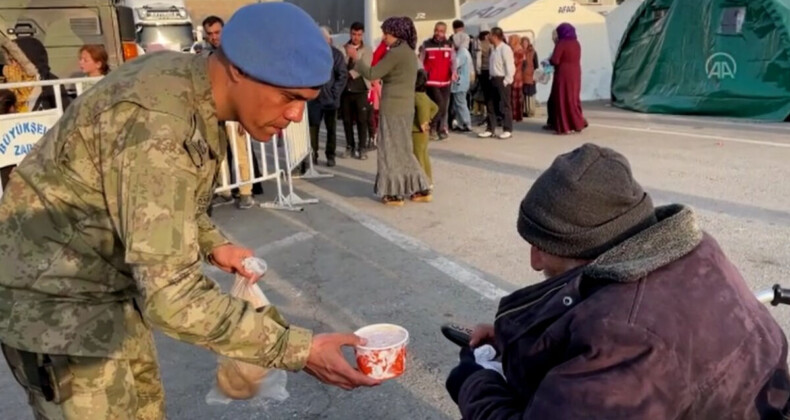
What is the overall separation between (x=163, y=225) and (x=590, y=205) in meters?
0.96

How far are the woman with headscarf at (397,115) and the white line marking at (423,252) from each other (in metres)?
0.48

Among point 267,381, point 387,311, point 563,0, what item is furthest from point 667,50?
point 267,381

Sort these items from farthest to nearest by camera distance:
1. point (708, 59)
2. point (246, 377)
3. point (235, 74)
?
1. point (708, 59)
2. point (246, 377)
3. point (235, 74)

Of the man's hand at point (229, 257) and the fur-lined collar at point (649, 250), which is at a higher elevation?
the fur-lined collar at point (649, 250)

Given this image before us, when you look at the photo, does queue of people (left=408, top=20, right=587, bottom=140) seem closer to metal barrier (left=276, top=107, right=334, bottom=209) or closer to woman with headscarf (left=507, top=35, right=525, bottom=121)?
woman with headscarf (left=507, top=35, right=525, bottom=121)

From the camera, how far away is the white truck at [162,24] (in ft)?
59.9

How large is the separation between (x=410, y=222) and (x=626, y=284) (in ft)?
18.1

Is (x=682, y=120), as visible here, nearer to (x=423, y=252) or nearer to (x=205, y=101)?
(x=423, y=252)

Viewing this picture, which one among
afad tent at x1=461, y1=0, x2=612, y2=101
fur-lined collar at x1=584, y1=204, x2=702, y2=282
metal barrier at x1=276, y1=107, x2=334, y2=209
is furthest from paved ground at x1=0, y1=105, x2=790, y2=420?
afad tent at x1=461, y1=0, x2=612, y2=101

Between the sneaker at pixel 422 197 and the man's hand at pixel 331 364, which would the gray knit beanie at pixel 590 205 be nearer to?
the man's hand at pixel 331 364

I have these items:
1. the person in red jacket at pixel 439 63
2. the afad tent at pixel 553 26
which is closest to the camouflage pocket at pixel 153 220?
the person in red jacket at pixel 439 63

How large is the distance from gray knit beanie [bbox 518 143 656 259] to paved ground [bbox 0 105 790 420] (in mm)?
2020

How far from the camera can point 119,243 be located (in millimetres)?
1972

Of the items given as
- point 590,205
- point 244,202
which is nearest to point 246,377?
point 590,205
